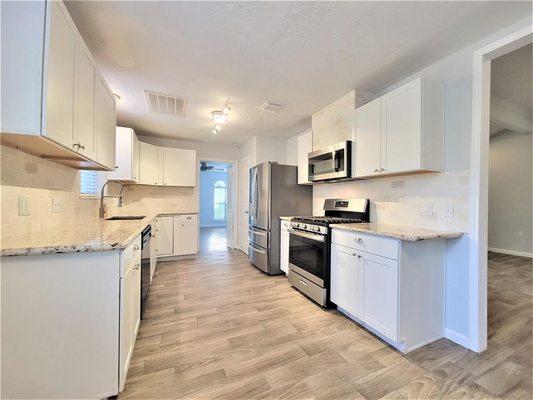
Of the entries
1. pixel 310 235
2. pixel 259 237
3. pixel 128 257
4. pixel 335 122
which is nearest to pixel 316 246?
pixel 310 235

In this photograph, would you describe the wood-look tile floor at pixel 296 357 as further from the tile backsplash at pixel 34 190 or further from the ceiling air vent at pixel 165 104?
the ceiling air vent at pixel 165 104

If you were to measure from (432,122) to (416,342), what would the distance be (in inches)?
72.1

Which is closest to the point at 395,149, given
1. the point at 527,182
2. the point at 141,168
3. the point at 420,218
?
the point at 420,218

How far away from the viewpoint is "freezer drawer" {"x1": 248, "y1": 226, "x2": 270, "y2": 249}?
370cm

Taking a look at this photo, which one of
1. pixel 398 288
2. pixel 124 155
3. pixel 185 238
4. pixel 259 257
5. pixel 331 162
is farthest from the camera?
pixel 185 238

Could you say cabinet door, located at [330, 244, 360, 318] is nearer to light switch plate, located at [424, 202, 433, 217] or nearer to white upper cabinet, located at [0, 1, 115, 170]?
light switch plate, located at [424, 202, 433, 217]

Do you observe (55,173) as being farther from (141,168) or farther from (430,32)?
(430,32)

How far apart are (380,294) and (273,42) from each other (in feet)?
7.35

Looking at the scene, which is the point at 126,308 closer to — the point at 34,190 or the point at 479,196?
the point at 34,190

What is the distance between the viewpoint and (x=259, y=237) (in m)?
3.90

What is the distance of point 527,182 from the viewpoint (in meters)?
4.77

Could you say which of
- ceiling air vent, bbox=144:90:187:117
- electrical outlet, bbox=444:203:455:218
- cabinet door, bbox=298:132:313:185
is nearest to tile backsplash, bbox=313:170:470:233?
electrical outlet, bbox=444:203:455:218

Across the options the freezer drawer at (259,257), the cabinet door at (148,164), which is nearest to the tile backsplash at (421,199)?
the freezer drawer at (259,257)

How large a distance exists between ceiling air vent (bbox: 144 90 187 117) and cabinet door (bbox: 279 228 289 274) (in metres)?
2.29
